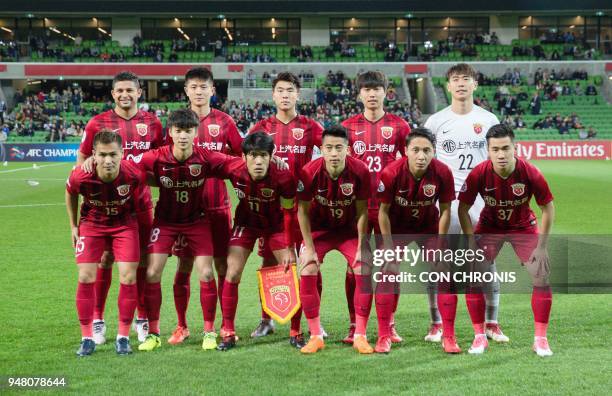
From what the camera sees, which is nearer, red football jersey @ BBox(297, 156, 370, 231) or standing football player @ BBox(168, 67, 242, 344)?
red football jersey @ BBox(297, 156, 370, 231)

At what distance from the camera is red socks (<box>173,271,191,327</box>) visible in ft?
18.3

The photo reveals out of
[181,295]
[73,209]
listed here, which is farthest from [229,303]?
[73,209]

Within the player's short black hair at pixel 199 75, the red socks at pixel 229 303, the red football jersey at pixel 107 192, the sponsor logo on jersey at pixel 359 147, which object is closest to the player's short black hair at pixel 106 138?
the red football jersey at pixel 107 192

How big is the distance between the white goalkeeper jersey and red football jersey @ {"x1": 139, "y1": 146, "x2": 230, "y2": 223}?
6.23 feet

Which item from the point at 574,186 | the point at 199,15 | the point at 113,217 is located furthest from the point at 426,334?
the point at 199,15

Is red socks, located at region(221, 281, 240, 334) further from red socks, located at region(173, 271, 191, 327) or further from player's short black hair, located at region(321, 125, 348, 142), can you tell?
player's short black hair, located at region(321, 125, 348, 142)

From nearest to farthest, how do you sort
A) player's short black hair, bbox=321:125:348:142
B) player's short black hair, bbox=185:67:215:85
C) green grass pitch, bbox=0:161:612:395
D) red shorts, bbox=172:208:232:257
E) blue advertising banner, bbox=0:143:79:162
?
1. green grass pitch, bbox=0:161:612:395
2. player's short black hair, bbox=321:125:348:142
3. red shorts, bbox=172:208:232:257
4. player's short black hair, bbox=185:67:215:85
5. blue advertising banner, bbox=0:143:79:162

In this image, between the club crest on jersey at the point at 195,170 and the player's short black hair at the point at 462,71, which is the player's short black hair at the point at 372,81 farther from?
the club crest on jersey at the point at 195,170

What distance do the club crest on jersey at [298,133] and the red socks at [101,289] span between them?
1.94 m

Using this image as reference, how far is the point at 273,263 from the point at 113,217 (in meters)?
1.38

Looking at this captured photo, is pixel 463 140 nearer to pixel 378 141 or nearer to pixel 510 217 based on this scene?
pixel 378 141

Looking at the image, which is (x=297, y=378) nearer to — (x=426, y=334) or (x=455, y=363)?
(x=455, y=363)

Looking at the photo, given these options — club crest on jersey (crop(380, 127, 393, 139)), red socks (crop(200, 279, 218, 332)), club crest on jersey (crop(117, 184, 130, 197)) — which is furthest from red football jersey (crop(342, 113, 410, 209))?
club crest on jersey (crop(117, 184, 130, 197))

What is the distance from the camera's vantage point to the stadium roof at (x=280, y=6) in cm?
4447
